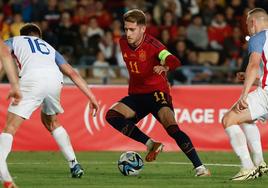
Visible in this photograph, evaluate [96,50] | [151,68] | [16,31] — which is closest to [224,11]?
[96,50]

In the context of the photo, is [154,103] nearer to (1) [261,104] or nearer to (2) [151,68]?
(2) [151,68]

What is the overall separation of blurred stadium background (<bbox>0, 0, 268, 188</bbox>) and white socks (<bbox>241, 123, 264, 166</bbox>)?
46cm

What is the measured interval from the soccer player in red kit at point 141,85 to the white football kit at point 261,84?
125 cm

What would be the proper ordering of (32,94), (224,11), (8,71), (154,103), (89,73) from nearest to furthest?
(8,71)
(32,94)
(154,103)
(89,73)
(224,11)

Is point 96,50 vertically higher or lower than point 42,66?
lower

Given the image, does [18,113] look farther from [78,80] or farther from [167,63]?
[167,63]

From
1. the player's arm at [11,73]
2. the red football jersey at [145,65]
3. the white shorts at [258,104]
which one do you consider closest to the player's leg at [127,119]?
the red football jersey at [145,65]

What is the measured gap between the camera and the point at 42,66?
1237 cm

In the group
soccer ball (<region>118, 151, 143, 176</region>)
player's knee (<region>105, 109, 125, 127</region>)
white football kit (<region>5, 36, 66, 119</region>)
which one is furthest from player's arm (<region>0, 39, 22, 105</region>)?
soccer ball (<region>118, 151, 143, 176</region>)

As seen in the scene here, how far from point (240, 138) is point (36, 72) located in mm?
2763

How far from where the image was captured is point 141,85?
13.5 metres

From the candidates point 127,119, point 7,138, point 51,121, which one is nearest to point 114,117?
point 127,119

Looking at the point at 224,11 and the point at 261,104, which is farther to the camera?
the point at 224,11

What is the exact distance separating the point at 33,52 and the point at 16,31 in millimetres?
10698
